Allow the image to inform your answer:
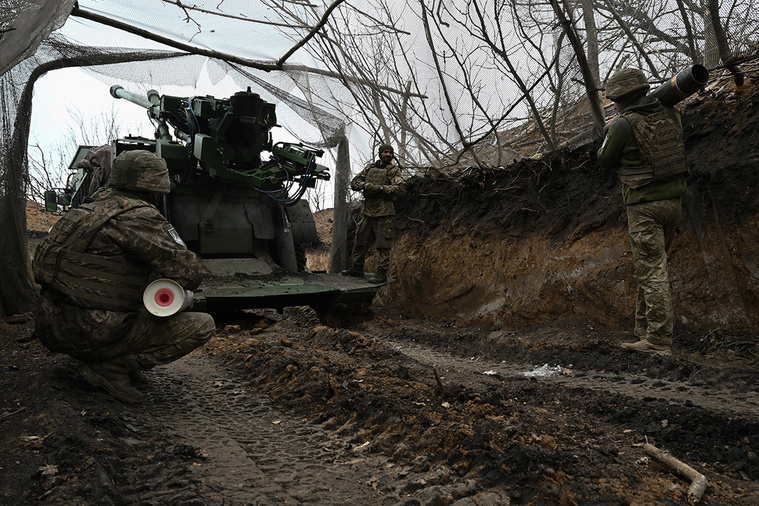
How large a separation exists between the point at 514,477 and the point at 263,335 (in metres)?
4.83

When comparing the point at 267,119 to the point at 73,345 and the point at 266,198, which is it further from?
the point at 73,345

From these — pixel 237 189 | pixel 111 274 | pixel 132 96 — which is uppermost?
pixel 132 96

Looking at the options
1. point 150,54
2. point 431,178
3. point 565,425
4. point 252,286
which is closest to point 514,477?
point 565,425

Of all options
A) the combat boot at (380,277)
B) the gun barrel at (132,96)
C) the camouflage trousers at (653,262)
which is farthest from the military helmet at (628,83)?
the gun barrel at (132,96)

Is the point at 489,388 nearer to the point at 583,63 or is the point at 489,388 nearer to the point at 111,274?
the point at 111,274

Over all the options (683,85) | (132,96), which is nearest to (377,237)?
(683,85)

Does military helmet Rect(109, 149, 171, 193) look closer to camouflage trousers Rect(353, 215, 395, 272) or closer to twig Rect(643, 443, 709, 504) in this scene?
twig Rect(643, 443, 709, 504)

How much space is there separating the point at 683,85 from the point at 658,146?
0.51 metres

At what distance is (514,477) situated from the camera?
7.99 ft

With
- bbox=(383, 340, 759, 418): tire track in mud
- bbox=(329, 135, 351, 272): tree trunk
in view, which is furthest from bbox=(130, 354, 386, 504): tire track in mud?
bbox=(329, 135, 351, 272): tree trunk

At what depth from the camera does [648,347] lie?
16.0 feet

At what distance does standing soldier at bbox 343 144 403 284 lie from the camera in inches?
310

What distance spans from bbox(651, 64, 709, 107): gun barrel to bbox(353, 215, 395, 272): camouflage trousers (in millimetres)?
3866

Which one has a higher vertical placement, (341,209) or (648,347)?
(341,209)
